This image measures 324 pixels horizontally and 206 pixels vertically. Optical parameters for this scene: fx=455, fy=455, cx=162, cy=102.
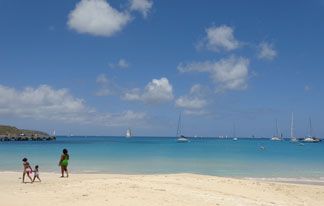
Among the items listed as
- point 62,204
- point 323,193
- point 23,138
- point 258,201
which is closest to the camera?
point 62,204

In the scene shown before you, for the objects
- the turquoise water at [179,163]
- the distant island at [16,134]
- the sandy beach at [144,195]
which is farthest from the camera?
the distant island at [16,134]

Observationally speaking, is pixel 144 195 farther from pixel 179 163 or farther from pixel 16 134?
pixel 16 134

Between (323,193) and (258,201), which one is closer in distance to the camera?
(258,201)

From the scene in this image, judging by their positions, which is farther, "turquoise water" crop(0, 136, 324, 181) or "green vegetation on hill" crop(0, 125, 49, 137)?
"green vegetation on hill" crop(0, 125, 49, 137)

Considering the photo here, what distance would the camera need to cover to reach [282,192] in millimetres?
23203

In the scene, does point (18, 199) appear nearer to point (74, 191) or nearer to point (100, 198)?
point (74, 191)

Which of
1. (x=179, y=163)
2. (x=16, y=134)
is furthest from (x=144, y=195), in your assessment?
(x=16, y=134)

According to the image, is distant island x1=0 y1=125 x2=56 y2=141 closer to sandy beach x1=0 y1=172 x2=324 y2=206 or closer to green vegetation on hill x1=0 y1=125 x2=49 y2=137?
green vegetation on hill x1=0 y1=125 x2=49 y2=137

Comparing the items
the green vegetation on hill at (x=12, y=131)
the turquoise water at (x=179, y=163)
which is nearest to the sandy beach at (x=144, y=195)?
the turquoise water at (x=179, y=163)


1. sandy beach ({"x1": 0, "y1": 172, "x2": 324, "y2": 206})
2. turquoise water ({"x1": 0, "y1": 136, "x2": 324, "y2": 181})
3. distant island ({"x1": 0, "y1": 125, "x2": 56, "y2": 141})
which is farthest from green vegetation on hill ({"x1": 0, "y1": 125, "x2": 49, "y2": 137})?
sandy beach ({"x1": 0, "y1": 172, "x2": 324, "y2": 206})

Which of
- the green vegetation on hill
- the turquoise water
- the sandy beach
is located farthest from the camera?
the green vegetation on hill

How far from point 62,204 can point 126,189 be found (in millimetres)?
3142

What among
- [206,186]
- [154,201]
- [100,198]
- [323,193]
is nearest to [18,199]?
[100,198]

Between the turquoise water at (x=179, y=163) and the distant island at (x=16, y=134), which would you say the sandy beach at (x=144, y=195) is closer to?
the turquoise water at (x=179, y=163)
